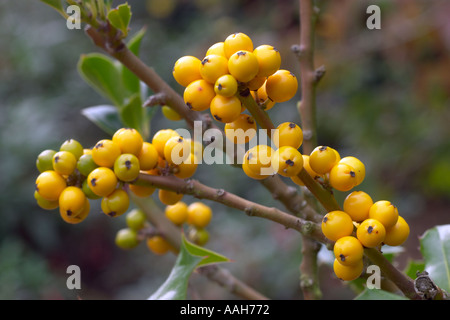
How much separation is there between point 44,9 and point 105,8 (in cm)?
413

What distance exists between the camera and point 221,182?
2746mm

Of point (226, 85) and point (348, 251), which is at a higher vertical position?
point (226, 85)

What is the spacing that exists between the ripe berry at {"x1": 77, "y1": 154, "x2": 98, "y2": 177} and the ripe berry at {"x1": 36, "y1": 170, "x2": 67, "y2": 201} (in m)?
0.03

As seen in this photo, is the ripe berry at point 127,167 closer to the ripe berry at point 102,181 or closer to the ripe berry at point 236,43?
the ripe berry at point 102,181

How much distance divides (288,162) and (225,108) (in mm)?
88

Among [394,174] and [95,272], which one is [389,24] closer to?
[394,174]

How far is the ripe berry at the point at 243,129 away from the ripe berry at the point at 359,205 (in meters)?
0.14

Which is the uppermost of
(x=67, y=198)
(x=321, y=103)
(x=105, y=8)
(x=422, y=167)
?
(x=321, y=103)

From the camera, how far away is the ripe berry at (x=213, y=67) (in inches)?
18.8

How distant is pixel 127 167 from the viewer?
53 cm

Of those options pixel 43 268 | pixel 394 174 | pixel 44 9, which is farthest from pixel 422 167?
pixel 44 9

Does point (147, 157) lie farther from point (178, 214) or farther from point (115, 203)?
point (178, 214)

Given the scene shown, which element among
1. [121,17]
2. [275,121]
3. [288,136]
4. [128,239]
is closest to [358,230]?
[288,136]

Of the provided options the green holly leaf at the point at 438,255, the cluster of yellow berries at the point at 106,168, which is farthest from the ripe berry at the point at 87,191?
the green holly leaf at the point at 438,255
